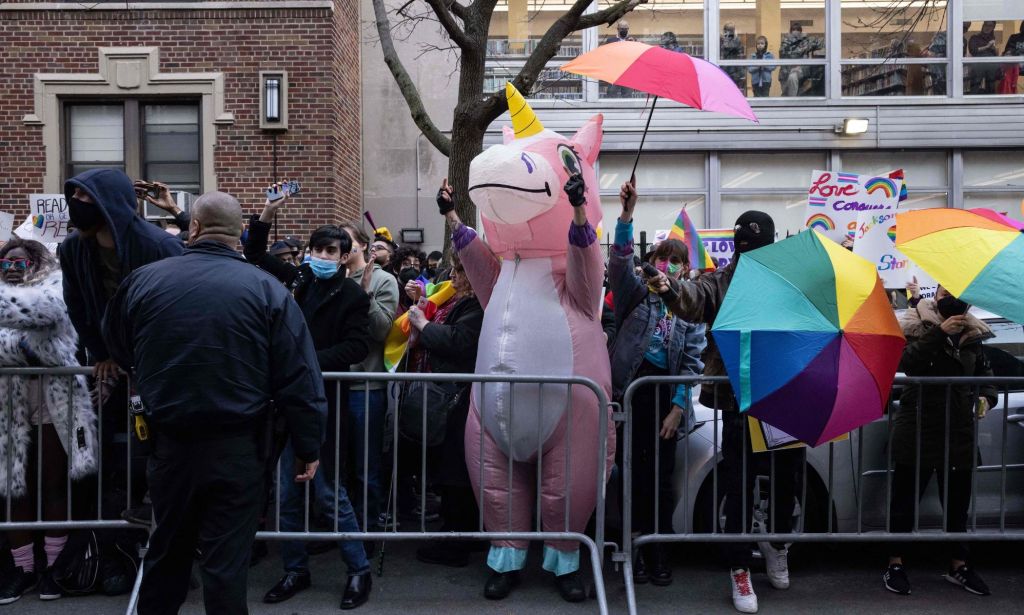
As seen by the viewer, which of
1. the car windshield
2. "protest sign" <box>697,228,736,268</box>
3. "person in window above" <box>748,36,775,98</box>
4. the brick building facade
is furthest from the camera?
"person in window above" <box>748,36,775,98</box>

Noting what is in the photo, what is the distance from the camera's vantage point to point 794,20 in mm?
15539

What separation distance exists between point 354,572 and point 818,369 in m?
2.59

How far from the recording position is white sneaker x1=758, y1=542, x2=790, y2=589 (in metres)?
5.14

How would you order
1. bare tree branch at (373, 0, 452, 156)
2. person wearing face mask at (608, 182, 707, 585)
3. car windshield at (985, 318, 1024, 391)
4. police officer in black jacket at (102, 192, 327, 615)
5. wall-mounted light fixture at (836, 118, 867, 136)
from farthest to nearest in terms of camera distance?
wall-mounted light fixture at (836, 118, 867, 136) → bare tree branch at (373, 0, 452, 156) → car windshield at (985, 318, 1024, 391) → person wearing face mask at (608, 182, 707, 585) → police officer in black jacket at (102, 192, 327, 615)

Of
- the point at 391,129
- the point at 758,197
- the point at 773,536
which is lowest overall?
the point at 773,536

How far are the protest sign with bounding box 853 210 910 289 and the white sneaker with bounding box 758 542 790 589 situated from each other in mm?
2235

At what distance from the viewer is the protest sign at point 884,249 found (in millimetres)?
6508

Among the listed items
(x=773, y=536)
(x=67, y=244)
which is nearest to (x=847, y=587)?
(x=773, y=536)

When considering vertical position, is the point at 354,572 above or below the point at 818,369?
below

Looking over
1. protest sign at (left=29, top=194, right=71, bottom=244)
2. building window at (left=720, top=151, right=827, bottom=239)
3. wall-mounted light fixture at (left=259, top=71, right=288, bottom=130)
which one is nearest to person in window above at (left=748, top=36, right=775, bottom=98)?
building window at (left=720, top=151, right=827, bottom=239)

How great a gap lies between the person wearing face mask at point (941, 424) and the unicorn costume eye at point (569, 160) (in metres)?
2.08

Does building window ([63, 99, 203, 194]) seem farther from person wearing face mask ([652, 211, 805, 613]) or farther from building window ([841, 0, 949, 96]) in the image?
building window ([841, 0, 949, 96])

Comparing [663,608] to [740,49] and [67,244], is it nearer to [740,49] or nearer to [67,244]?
[67,244]

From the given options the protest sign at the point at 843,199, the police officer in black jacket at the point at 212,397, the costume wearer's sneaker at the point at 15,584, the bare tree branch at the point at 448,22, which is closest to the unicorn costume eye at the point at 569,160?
the police officer in black jacket at the point at 212,397
